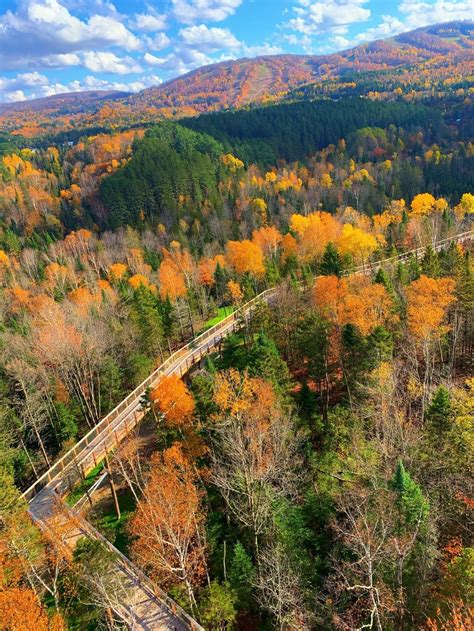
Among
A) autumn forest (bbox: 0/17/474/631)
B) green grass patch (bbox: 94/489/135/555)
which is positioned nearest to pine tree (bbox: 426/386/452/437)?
autumn forest (bbox: 0/17/474/631)

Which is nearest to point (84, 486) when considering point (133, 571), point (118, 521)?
point (118, 521)

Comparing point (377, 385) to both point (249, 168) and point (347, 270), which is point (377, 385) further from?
point (249, 168)

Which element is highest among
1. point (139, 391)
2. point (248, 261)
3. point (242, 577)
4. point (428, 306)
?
point (428, 306)

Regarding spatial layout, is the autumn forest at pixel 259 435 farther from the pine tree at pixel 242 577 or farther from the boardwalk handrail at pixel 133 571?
the boardwalk handrail at pixel 133 571

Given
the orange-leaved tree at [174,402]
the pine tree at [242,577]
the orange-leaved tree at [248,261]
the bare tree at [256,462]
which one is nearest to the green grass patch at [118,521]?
the orange-leaved tree at [174,402]

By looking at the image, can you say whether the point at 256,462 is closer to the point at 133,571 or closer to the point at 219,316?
the point at 133,571
